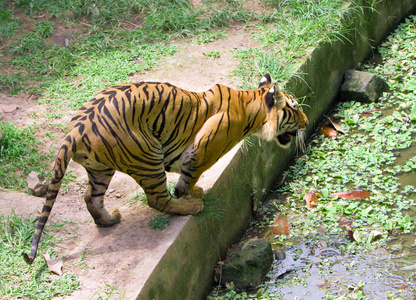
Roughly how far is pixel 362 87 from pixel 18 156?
4.23 m

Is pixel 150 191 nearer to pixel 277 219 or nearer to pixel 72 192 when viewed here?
pixel 72 192

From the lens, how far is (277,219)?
5.05m

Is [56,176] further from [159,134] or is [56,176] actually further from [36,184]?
[36,184]

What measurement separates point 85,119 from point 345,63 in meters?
4.39

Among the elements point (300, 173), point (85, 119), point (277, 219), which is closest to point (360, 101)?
point (300, 173)

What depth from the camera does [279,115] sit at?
14.1ft

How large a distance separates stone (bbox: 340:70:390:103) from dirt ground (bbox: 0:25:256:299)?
166 centimetres

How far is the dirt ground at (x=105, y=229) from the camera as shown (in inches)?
141

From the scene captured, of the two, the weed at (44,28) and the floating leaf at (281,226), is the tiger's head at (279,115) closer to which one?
the floating leaf at (281,226)

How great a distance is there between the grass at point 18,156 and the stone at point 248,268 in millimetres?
2054

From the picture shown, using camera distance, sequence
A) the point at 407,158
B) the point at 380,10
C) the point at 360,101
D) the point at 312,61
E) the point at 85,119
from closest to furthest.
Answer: the point at 85,119
the point at 407,158
the point at 312,61
the point at 360,101
the point at 380,10

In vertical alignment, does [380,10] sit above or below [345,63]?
above

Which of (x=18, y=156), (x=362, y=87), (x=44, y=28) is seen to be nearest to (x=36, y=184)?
(x=18, y=156)

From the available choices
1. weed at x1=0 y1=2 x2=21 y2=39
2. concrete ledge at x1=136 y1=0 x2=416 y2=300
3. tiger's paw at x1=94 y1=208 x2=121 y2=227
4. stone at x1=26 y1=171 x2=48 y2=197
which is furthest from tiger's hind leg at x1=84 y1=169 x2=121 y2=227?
weed at x1=0 y1=2 x2=21 y2=39
